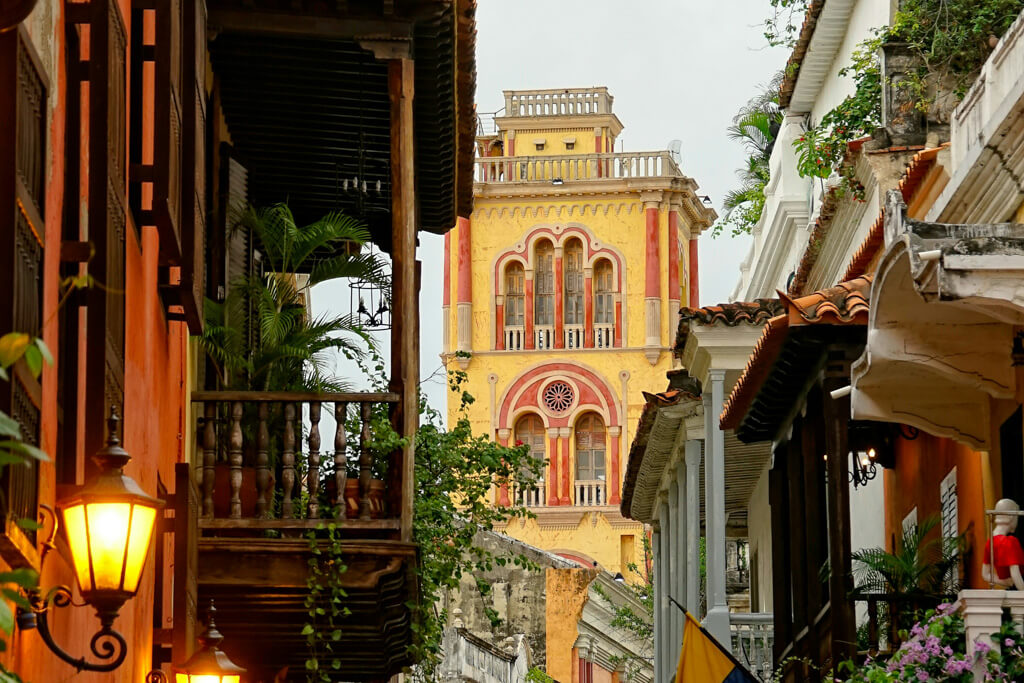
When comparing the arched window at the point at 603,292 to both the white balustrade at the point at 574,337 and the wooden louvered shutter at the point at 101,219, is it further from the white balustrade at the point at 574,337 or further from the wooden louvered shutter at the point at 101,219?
the wooden louvered shutter at the point at 101,219

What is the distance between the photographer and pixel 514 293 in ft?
251

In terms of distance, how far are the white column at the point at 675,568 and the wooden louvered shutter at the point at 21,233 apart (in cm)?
1548

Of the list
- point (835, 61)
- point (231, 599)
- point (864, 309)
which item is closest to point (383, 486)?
point (231, 599)

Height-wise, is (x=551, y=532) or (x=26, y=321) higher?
(x=551, y=532)

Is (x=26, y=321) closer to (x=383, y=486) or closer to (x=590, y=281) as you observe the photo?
(x=383, y=486)

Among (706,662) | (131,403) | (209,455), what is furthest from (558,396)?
(131,403)

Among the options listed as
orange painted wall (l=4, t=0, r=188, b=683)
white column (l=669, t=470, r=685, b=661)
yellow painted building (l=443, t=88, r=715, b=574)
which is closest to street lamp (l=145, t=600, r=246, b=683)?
orange painted wall (l=4, t=0, r=188, b=683)

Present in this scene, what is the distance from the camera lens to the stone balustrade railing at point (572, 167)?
76.3 m

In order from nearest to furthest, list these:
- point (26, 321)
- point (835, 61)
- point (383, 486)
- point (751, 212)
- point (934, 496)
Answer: point (26, 321) → point (383, 486) → point (934, 496) → point (835, 61) → point (751, 212)

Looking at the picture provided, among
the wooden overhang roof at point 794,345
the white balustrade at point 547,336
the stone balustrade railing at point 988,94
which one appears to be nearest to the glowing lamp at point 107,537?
the stone balustrade railing at point 988,94

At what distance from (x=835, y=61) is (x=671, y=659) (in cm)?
877

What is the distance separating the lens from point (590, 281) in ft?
251

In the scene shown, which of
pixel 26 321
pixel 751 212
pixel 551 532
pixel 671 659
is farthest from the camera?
pixel 551 532

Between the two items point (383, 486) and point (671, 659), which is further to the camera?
point (671, 659)
